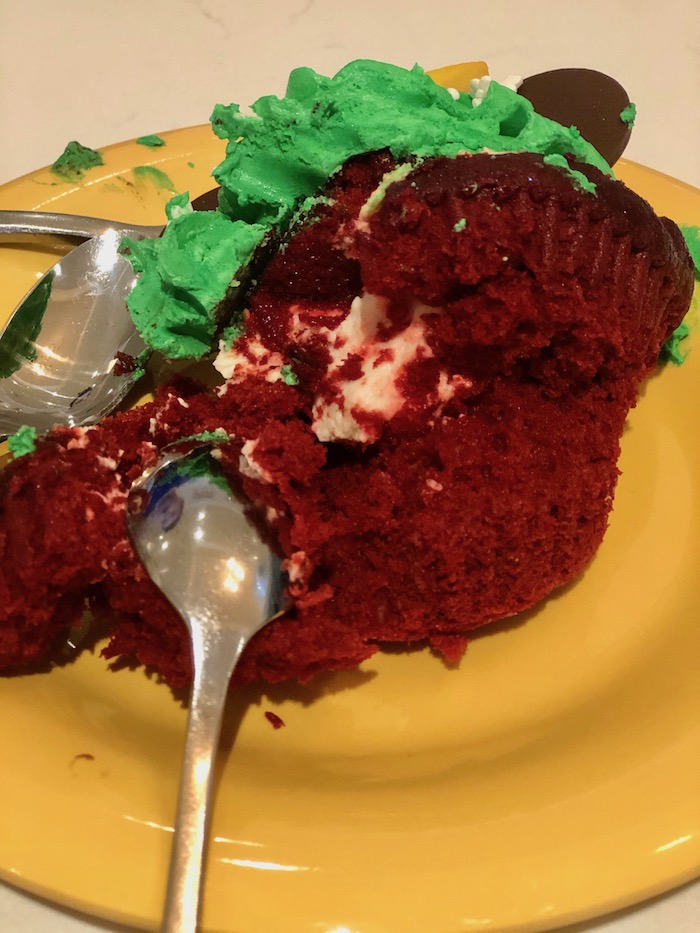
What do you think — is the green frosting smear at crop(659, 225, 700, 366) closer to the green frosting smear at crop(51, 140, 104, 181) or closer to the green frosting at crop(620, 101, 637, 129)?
the green frosting at crop(620, 101, 637, 129)

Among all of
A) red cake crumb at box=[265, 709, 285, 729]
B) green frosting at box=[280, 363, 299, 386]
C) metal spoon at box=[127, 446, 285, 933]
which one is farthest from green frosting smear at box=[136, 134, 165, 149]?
red cake crumb at box=[265, 709, 285, 729]

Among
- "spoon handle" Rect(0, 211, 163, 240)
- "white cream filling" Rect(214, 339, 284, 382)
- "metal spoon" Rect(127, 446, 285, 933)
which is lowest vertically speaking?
"metal spoon" Rect(127, 446, 285, 933)

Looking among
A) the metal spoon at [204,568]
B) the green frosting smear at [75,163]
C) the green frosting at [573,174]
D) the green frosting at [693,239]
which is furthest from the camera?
the green frosting smear at [75,163]

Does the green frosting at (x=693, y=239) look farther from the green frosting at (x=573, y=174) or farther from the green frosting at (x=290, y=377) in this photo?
the green frosting at (x=290, y=377)

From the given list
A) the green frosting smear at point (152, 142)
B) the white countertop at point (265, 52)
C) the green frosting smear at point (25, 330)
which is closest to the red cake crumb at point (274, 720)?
the green frosting smear at point (25, 330)

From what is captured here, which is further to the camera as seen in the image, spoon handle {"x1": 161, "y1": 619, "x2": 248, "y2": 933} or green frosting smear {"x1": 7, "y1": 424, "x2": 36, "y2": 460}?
green frosting smear {"x1": 7, "y1": 424, "x2": 36, "y2": 460}

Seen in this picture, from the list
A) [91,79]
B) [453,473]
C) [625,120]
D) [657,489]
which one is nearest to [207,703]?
[453,473]

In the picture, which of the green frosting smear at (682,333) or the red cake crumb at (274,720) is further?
the green frosting smear at (682,333)
